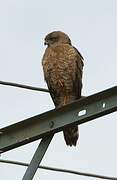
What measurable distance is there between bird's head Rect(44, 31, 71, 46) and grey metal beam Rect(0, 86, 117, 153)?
358 cm

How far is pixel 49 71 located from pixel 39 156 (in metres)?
3.15

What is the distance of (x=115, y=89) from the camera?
5332 mm

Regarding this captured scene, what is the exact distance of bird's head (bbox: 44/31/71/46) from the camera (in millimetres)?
9492

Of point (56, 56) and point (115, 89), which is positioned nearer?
point (115, 89)

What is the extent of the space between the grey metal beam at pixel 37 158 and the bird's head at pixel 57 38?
386cm

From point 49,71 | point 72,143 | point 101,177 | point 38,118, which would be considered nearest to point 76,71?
point 49,71

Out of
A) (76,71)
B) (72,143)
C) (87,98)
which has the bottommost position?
(72,143)

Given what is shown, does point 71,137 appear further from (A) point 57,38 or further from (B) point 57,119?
(A) point 57,38

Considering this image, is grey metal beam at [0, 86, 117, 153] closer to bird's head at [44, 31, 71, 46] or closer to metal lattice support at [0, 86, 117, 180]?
metal lattice support at [0, 86, 117, 180]

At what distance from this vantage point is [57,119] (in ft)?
18.7

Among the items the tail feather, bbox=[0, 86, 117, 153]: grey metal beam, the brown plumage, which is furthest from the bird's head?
bbox=[0, 86, 117, 153]: grey metal beam

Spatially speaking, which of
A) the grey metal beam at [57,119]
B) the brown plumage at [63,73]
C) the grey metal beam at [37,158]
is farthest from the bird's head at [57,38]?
the grey metal beam at [37,158]

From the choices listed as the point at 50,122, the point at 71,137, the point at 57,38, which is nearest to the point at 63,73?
the point at 71,137

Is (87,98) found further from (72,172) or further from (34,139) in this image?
(72,172)
